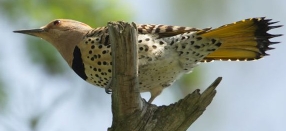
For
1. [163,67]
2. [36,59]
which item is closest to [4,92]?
[36,59]

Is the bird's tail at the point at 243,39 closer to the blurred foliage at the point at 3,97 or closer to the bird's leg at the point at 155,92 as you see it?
the bird's leg at the point at 155,92

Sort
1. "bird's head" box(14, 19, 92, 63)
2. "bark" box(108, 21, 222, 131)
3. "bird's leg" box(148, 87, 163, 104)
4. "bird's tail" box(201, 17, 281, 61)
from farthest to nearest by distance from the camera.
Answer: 1. "bird's head" box(14, 19, 92, 63)
2. "bird's leg" box(148, 87, 163, 104)
3. "bird's tail" box(201, 17, 281, 61)
4. "bark" box(108, 21, 222, 131)

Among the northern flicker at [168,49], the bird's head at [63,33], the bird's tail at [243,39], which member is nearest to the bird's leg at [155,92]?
the northern flicker at [168,49]

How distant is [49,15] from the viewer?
7.23 m

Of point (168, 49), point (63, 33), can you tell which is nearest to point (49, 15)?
point (63, 33)

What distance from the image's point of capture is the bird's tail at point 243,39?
6375 millimetres

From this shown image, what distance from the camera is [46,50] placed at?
6.98 m

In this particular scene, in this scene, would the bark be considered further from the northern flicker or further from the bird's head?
the bird's head

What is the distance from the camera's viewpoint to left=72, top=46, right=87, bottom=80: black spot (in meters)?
6.47

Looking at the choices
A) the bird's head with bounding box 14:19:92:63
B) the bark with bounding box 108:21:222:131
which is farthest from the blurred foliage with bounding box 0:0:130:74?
the bark with bounding box 108:21:222:131

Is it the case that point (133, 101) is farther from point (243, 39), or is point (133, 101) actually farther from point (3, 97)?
point (243, 39)

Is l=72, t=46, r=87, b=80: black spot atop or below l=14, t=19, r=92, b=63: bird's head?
below

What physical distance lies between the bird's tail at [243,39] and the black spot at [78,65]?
3.69 feet

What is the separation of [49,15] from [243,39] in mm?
1993
